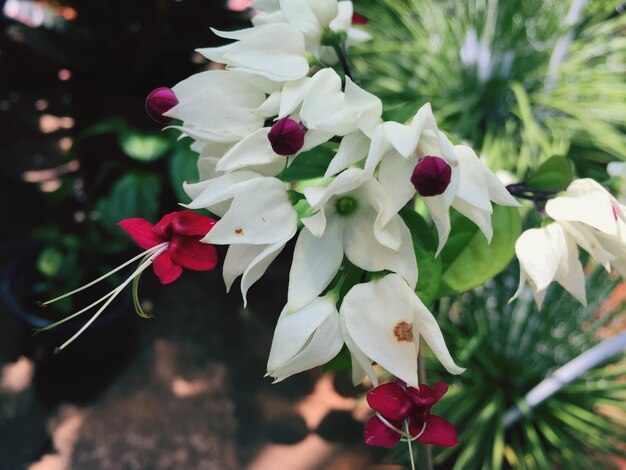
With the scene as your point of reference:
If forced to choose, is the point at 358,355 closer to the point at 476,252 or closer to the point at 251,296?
the point at 476,252

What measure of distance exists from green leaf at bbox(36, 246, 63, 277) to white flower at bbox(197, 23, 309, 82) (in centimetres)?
106

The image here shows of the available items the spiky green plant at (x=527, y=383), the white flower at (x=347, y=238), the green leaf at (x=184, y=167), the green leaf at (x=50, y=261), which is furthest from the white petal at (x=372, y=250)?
the green leaf at (x=50, y=261)

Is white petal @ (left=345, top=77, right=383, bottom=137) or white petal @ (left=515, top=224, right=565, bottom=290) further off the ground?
white petal @ (left=345, top=77, right=383, bottom=137)

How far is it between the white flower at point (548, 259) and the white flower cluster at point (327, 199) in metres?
0.06

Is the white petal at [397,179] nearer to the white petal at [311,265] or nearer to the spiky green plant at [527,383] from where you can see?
the white petal at [311,265]

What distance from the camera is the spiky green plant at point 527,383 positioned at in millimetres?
1147

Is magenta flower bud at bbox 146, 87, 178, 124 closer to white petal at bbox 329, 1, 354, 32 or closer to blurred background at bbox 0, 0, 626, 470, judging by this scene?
white petal at bbox 329, 1, 354, 32

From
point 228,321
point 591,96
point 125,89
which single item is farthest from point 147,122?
point 591,96

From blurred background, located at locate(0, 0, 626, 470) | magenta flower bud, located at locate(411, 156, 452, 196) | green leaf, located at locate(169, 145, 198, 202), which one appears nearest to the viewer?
magenta flower bud, located at locate(411, 156, 452, 196)

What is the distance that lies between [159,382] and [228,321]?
25cm

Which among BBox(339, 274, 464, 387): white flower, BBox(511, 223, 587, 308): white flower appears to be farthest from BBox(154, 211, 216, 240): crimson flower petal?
BBox(511, 223, 587, 308): white flower

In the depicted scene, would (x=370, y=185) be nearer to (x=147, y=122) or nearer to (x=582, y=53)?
(x=147, y=122)

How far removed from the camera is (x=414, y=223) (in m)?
0.42

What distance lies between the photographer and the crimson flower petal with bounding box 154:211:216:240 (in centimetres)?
38
